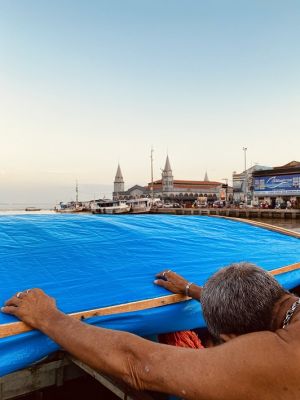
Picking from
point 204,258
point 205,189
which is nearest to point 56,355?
point 204,258

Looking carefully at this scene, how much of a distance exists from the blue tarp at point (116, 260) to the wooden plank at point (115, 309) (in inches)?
1.4

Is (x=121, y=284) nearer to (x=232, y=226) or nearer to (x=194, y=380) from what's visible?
(x=194, y=380)

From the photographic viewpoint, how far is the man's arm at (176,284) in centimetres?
237

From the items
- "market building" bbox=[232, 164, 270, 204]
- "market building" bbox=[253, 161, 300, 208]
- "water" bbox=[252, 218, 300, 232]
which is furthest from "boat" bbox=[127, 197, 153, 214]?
"market building" bbox=[232, 164, 270, 204]

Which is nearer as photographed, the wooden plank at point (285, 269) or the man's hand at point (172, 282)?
the man's hand at point (172, 282)

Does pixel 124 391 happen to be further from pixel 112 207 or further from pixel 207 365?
pixel 112 207

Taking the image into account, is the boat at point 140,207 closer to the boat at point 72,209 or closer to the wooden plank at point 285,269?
the boat at point 72,209

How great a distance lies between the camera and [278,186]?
49438 mm

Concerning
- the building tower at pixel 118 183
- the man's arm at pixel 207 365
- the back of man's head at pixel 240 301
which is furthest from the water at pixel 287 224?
the building tower at pixel 118 183

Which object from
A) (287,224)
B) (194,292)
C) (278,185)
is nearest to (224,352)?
(194,292)

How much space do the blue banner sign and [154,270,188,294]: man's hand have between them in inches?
1960

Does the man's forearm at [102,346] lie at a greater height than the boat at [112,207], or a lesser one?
greater

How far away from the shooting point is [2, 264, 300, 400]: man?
1080 millimetres

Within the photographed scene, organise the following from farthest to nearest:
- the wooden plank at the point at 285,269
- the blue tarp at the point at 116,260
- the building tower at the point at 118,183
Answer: the building tower at the point at 118,183, the wooden plank at the point at 285,269, the blue tarp at the point at 116,260
